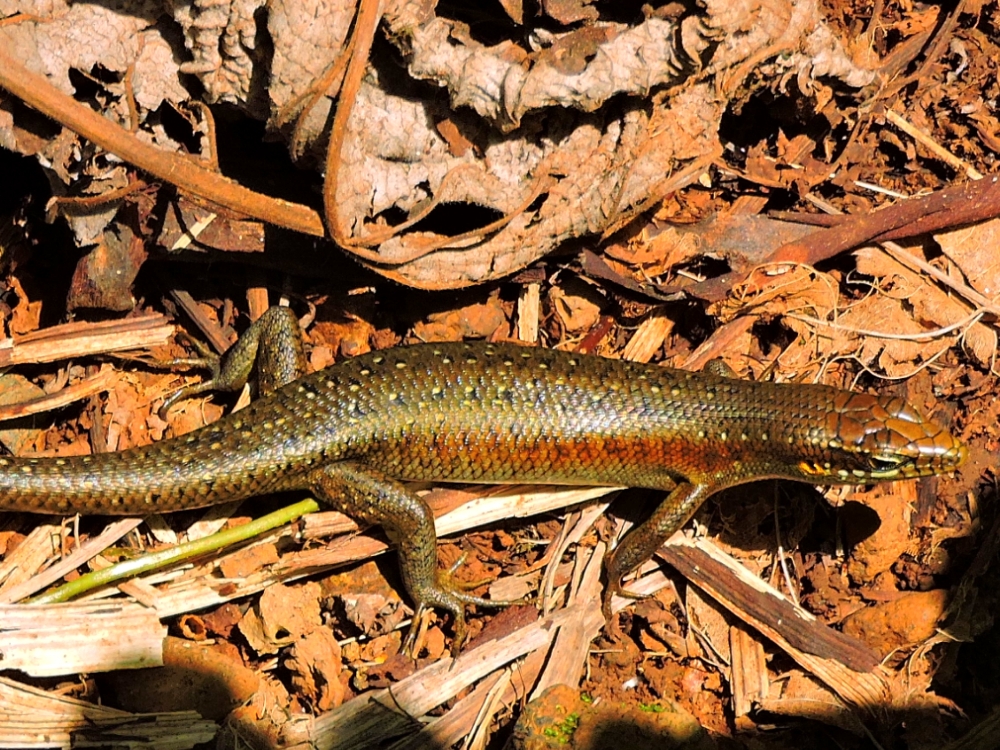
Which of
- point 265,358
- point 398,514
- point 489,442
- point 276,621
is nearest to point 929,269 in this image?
point 489,442

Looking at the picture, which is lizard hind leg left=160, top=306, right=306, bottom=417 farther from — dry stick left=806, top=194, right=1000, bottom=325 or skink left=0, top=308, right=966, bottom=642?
dry stick left=806, top=194, right=1000, bottom=325

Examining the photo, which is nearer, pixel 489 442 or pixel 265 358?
pixel 489 442

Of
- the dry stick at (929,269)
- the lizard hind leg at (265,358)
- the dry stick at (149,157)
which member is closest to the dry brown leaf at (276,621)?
the lizard hind leg at (265,358)

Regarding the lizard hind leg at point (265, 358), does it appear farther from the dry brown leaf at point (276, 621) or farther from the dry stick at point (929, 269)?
the dry stick at point (929, 269)

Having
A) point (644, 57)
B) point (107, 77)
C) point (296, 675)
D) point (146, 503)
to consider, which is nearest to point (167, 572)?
point (146, 503)

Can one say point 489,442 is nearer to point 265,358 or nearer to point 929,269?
point 265,358

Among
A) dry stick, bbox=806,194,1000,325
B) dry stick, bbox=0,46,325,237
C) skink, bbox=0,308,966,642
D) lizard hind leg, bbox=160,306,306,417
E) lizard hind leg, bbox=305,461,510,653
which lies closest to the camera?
dry stick, bbox=0,46,325,237

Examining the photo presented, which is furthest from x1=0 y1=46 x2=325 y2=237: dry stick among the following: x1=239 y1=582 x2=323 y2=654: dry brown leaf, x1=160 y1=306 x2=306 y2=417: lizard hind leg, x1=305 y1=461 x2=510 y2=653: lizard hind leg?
x1=239 y1=582 x2=323 y2=654: dry brown leaf

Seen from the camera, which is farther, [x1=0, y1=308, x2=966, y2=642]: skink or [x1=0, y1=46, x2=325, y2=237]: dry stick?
[x1=0, y1=308, x2=966, y2=642]: skink
